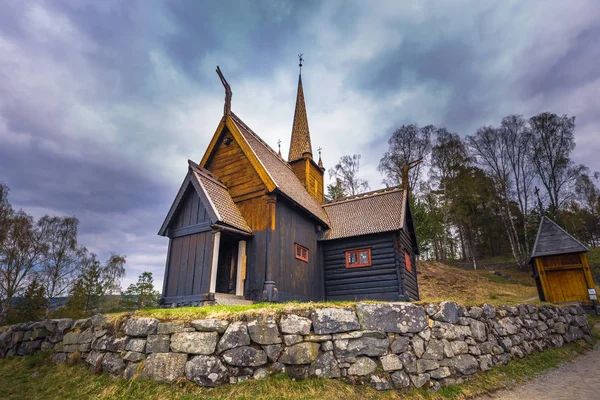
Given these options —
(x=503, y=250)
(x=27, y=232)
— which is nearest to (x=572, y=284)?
(x=503, y=250)

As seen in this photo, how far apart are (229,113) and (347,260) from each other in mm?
8231

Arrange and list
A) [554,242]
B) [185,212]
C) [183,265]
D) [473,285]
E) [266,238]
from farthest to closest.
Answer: [473,285] < [554,242] < [185,212] < [266,238] < [183,265]

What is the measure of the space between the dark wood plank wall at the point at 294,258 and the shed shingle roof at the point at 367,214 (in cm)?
122

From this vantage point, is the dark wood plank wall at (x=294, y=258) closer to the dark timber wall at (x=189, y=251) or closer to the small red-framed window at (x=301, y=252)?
the small red-framed window at (x=301, y=252)

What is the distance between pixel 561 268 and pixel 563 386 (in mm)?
11309

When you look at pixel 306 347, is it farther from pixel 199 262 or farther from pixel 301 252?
pixel 301 252

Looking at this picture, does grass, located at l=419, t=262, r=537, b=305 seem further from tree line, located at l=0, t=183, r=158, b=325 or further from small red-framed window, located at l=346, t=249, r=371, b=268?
tree line, located at l=0, t=183, r=158, b=325

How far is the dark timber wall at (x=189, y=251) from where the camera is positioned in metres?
10.0

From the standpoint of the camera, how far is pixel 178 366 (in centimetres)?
541

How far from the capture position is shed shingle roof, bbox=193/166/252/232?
1041 centimetres

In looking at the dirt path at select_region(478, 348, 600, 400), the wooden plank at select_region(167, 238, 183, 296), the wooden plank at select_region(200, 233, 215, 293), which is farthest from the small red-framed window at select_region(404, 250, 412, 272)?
the wooden plank at select_region(167, 238, 183, 296)

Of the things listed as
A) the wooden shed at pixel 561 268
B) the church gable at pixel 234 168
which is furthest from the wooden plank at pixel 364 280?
the wooden shed at pixel 561 268

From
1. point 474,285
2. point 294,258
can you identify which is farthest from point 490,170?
point 294,258

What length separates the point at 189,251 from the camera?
1066cm
